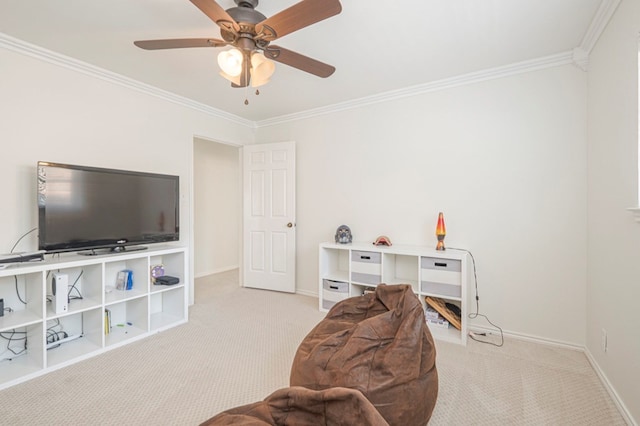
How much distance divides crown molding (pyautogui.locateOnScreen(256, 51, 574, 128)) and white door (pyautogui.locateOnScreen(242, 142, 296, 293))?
644mm

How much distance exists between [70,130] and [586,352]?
15.5ft

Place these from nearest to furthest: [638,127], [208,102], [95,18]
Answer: [638,127], [95,18], [208,102]

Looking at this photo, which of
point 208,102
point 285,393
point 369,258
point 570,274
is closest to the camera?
point 285,393

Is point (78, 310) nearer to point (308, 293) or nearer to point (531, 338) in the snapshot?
point (308, 293)

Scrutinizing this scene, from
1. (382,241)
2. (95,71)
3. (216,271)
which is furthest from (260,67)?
(216,271)

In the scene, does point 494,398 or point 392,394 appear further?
point 494,398

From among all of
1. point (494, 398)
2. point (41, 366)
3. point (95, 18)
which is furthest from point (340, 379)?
point (95, 18)

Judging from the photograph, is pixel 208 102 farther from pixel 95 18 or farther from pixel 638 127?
pixel 638 127

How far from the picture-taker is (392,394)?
54.4 inches

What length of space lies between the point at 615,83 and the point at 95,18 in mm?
3453

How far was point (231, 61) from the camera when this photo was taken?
1859 millimetres

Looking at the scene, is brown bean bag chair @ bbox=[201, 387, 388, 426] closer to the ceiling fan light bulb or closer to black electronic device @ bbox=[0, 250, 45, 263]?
the ceiling fan light bulb

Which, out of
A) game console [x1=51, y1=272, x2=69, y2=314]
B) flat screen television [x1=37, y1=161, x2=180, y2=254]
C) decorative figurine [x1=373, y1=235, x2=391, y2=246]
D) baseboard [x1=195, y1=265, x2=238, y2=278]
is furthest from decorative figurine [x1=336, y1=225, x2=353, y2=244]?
baseboard [x1=195, y1=265, x2=238, y2=278]

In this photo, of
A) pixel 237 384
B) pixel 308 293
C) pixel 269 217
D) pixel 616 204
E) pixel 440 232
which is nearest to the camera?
pixel 616 204
